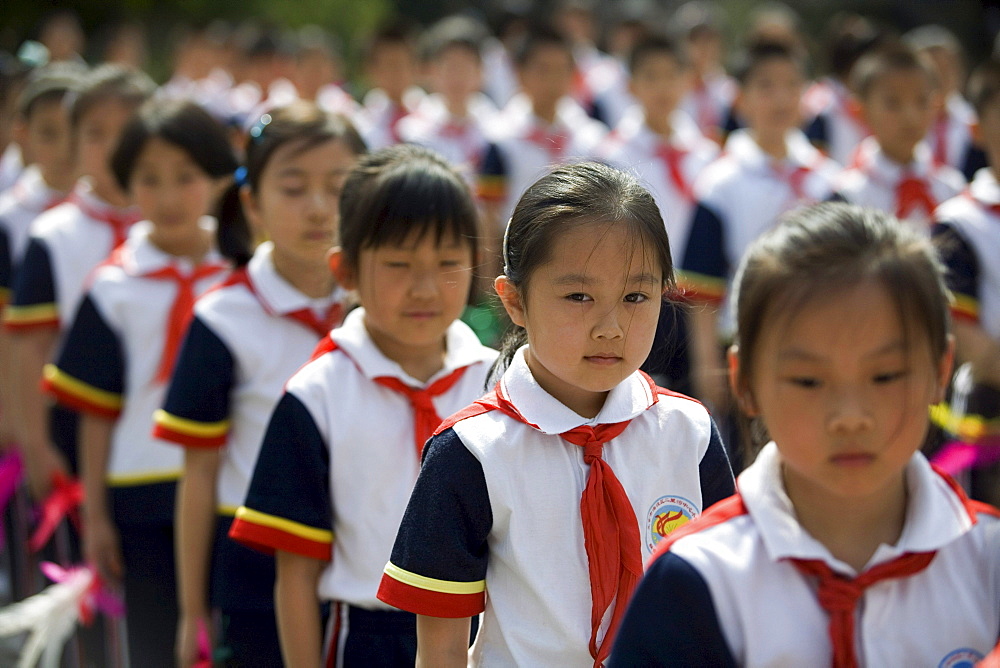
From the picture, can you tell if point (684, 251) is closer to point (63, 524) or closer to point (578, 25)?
point (63, 524)

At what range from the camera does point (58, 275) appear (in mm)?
4141

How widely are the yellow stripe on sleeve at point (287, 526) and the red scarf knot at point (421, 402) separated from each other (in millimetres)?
243

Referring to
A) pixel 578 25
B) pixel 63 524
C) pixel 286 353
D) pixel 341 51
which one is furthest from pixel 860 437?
pixel 341 51

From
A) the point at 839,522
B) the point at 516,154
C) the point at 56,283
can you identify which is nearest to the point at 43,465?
the point at 56,283

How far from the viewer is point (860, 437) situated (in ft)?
4.62

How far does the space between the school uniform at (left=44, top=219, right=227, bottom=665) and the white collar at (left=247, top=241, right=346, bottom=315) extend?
0.60 metres

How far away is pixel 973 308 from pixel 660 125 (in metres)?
2.99

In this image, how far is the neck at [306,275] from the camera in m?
2.93

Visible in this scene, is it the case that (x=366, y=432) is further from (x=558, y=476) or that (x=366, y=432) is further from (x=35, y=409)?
(x=35, y=409)

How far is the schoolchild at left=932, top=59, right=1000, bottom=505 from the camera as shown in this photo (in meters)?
3.74

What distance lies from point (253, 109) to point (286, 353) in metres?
7.42

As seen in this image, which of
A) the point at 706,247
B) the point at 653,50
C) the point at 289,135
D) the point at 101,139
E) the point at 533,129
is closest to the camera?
the point at 289,135

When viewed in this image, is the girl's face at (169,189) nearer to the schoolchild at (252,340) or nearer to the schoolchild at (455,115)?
the schoolchild at (252,340)

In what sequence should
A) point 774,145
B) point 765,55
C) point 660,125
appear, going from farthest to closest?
point 660,125, point 765,55, point 774,145
